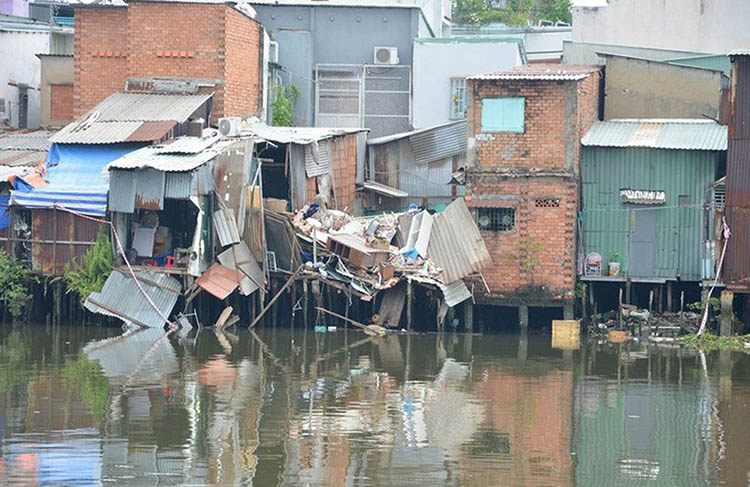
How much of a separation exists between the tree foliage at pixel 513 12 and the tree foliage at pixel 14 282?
2871 centimetres

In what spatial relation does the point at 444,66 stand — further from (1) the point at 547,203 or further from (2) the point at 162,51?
(1) the point at 547,203

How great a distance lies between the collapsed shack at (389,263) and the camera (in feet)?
95.6

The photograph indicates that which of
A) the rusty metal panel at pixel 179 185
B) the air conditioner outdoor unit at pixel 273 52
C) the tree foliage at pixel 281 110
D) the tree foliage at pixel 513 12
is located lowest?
the rusty metal panel at pixel 179 185

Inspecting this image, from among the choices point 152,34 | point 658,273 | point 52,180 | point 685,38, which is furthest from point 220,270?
point 685,38

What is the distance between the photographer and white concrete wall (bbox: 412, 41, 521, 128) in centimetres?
3688

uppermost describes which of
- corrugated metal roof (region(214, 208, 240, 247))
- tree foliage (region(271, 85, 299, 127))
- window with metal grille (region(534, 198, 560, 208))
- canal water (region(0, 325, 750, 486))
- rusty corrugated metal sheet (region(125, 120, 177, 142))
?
tree foliage (region(271, 85, 299, 127))

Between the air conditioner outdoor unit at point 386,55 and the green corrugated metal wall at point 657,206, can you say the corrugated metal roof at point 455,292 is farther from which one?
the air conditioner outdoor unit at point 386,55

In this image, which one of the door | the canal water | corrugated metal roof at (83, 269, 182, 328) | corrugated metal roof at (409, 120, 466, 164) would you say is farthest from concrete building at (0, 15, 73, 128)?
the door

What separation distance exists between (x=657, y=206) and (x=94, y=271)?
1168 centimetres

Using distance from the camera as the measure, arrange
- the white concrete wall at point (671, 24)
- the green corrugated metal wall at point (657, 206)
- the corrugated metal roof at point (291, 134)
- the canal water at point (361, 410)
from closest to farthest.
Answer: the canal water at point (361, 410), the green corrugated metal wall at point (657, 206), the corrugated metal roof at point (291, 134), the white concrete wall at point (671, 24)

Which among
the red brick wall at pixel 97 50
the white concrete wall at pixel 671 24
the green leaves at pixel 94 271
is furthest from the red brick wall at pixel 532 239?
the white concrete wall at pixel 671 24

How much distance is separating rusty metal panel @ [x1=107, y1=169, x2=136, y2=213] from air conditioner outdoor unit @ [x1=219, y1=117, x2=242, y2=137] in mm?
2918

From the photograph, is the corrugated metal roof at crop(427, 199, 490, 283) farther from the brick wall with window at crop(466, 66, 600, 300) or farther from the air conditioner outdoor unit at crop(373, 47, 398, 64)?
the air conditioner outdoor unit at crop(373, 47, 398, 64)

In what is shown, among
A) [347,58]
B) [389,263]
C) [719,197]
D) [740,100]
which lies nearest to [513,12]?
[347,58]
